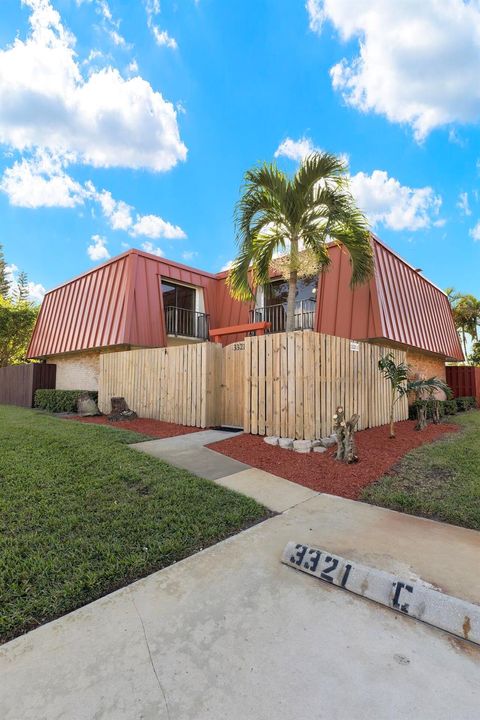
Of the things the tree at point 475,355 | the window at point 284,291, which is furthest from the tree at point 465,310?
the window at point 284,291

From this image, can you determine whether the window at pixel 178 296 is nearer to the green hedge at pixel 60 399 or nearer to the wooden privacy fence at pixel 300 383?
the green hedge at pixel 60 399

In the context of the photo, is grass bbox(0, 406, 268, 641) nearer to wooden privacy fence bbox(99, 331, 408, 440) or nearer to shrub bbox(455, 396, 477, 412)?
wooden privacy fence bbox(99, 331, 408, 440)

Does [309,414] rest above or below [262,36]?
below

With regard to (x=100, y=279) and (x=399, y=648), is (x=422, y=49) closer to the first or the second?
(x=399, y=648)

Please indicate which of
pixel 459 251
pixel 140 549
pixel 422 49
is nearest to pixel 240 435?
pixel 140 549

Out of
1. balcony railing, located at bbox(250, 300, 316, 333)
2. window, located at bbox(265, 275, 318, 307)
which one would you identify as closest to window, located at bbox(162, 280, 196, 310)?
balcony railing, located at bbox(250, 300, 316, 333)

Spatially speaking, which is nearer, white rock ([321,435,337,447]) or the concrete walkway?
the concrete walkway

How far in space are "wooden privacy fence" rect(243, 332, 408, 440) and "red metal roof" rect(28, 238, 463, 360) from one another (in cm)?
276

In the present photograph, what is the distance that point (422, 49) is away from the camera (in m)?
7.05

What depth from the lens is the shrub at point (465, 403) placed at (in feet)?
46.3

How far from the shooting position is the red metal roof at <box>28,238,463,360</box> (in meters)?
10.1

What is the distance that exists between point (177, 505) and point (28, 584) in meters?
1.49

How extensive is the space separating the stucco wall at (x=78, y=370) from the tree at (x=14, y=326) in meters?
7.92

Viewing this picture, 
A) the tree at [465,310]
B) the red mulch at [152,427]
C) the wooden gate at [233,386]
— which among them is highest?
the tree at [465,310]
